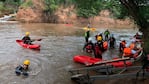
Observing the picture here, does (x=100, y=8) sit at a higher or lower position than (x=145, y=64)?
higher

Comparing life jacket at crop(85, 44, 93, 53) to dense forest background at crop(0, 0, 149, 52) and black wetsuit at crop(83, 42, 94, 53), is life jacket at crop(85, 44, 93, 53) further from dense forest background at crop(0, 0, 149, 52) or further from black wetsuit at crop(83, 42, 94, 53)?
dense forest background at crop(0, 0, 149, 52)

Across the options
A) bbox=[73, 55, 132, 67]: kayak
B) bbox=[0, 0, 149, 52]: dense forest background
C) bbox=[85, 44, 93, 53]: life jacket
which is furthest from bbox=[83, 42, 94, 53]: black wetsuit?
bbox=[73, 55, 132, 67]: kayak

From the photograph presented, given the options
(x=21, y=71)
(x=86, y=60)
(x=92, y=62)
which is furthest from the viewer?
(x=86, y=60)

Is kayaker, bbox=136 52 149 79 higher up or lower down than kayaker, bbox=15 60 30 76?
higher up

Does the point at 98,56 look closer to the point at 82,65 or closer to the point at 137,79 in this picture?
the point at 82,65

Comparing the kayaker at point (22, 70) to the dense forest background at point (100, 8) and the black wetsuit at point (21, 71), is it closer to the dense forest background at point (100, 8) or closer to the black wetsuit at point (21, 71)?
the black wetsuit at point (21, 71)

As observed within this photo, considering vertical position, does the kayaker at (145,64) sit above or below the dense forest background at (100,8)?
below

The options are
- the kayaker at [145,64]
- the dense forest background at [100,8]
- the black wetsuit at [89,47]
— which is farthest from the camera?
the black wetsuit at [89,47]

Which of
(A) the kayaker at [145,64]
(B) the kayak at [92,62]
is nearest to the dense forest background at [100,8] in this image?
(A) the kayaker at [145,64]

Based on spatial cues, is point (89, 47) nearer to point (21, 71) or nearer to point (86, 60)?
point (86, 60)

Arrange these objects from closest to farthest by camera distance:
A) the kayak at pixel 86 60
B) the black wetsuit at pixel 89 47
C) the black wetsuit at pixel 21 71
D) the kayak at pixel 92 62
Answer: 1. the black wetsuit at pixel 21 71
2. the kayak at pixel 92 62
3. the kayak at pixel 86 60
4. the black wetsuit at pixel 89 47

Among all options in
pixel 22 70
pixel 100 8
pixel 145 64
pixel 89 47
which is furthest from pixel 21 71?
pixel 100 8

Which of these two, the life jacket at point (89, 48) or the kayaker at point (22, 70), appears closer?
the kayaker at point (22, 70)

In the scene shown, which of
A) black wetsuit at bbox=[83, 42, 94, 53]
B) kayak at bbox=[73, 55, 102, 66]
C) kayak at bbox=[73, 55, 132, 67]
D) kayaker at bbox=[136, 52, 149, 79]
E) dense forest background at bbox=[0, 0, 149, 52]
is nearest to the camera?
kayaker at bbox=[136, 52, 149, 79]
